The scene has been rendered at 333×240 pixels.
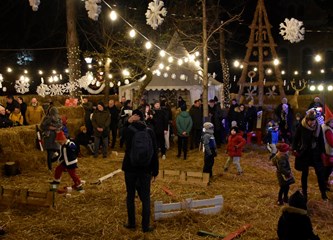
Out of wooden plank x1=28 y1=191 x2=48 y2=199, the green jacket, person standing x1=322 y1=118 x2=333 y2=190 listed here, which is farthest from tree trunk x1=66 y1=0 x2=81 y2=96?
person standing x1=322 y1=118 x2=333 y2=190

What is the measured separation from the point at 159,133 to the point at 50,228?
22.0 ft

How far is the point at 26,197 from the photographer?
7.65 metres

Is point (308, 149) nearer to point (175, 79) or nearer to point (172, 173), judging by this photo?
point (172, 173)

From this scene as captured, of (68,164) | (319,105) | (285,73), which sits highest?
(285,73)

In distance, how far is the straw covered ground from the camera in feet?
21.5

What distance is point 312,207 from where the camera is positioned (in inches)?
312

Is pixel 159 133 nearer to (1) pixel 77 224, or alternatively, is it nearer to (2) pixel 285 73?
(1) pixel 77 224

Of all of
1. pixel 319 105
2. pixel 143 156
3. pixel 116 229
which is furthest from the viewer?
pixel 319 105

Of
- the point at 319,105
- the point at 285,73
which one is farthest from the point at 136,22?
the point at 285,73

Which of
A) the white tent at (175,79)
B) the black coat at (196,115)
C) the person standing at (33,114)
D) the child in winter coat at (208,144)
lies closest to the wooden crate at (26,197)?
the child in winter coat at (208,144)

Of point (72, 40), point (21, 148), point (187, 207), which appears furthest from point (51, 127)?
point (72, 40)

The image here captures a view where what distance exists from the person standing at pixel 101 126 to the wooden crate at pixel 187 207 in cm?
633

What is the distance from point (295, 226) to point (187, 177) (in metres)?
5.17

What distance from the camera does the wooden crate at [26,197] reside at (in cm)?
753
